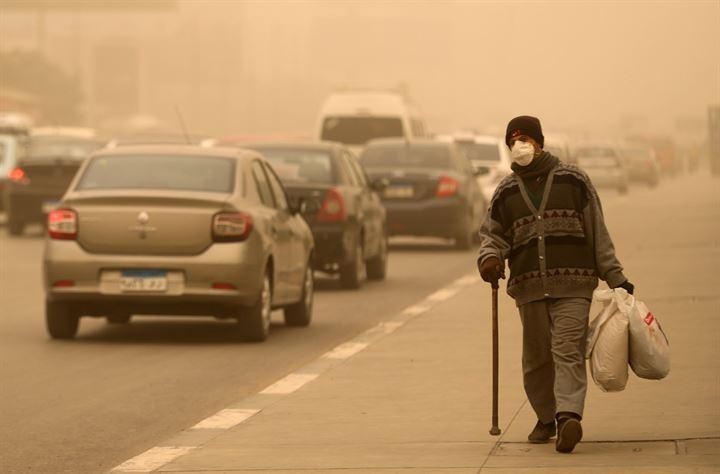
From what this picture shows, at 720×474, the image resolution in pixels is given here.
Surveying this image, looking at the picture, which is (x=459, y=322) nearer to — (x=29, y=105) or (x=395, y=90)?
(x=395, y=90)

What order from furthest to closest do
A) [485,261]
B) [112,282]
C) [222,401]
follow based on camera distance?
[112,282], [222,401], [485,261]

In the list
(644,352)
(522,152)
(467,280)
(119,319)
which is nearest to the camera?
(644,352)

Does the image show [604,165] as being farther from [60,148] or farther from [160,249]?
[160,249]

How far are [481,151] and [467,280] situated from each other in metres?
15.7

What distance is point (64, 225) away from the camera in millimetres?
15852

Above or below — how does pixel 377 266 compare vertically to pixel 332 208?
below

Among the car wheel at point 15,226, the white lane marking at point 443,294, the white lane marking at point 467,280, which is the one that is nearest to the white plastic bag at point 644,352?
the white lane marking at point 443,294

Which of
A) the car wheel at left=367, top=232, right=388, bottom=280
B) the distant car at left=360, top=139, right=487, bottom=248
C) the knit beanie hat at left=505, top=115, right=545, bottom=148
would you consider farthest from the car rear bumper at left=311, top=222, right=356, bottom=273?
the knit beanie hat at left=505, top=115, right=545, bottom=148

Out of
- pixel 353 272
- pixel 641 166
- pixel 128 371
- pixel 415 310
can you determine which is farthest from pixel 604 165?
pixel 128 371

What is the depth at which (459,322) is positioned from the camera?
17.3m

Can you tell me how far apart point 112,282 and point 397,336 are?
84.5 inches

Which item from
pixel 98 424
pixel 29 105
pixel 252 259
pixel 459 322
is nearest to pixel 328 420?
pixel 98 424

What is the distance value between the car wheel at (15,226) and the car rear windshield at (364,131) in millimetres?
9260

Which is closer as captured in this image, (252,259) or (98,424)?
(98,424)
